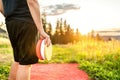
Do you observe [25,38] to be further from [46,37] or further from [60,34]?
[60,34]

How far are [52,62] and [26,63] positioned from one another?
6.41 m

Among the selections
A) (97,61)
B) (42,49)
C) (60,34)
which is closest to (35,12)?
(42,49)

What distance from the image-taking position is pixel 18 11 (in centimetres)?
450

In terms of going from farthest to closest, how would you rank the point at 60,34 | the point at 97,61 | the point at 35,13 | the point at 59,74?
1. the point at 60,34
2. the point at 97,61
3. the point at 59,74
4. the point at 35,13

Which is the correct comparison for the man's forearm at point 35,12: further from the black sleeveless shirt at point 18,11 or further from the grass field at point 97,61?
the grass field at point 97,61

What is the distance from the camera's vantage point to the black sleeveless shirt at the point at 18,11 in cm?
Answer: 443

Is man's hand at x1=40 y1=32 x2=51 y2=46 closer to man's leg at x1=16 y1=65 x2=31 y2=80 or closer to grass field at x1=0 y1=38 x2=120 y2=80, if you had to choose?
man's leg at x1=16 y1=65 x2=31 y2=80

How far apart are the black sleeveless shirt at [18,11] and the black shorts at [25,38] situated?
0.17ft

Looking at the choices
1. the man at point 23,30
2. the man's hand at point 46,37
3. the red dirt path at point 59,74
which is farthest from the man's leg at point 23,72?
the red dirt path at point 59,74

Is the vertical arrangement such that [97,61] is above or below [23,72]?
below

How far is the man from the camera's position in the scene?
4388 millimetres

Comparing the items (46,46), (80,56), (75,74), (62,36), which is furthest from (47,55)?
(62,36)

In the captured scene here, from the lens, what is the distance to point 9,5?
15.1 feet

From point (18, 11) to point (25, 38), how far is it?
30cm
